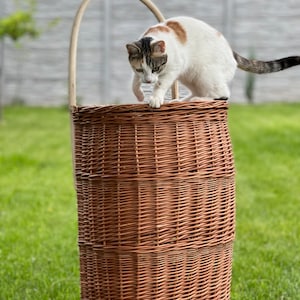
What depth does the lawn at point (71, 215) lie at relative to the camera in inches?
104

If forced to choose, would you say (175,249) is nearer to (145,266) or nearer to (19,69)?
(145,266)

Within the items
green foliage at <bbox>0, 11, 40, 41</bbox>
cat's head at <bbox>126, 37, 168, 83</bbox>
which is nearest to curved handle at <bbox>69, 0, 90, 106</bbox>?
cat's head at <bbox>126, 37, 168, 83</bbox>

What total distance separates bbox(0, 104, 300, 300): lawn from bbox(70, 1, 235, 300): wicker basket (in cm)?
68

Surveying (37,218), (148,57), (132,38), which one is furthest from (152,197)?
(132,38)

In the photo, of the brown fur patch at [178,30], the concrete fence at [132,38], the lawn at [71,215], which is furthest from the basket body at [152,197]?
the concrete fence at [132,38]

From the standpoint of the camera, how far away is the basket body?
1774mm

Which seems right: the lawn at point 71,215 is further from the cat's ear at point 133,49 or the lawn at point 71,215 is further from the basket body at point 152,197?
the cat's ear at point 133,49

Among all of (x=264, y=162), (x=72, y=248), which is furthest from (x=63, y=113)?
(x=72, y=248)

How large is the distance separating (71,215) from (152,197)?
208 centimetres

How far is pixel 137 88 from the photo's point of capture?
2000 mm

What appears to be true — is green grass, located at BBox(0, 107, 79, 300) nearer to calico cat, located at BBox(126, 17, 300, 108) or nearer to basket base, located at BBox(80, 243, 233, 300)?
basket base, located at BBox(80, 243, 233, 300)

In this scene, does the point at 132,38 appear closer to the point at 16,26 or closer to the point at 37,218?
the point at 16,26

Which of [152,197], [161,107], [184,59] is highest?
[184,59]

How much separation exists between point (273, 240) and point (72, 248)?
92cm
